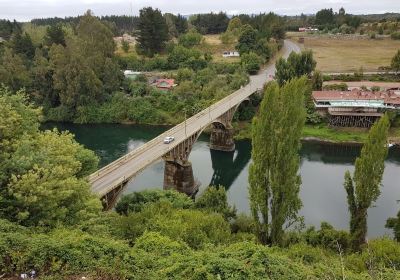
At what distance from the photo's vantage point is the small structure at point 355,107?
5681cm

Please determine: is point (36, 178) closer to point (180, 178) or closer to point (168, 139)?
point (168, 139)

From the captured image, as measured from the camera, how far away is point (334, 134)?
56.6 meters

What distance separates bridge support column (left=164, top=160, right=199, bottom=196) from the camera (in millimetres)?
39125

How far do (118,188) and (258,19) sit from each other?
328 feet

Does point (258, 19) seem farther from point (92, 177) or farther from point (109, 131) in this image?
point (92, 177)

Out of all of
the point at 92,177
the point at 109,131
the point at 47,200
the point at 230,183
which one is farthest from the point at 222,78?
the point at 47,200

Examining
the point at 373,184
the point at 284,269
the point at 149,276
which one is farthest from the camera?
the point at 373,184

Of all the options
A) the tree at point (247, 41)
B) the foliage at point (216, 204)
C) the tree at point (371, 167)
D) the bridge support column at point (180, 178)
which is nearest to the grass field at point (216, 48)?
the tree at point (247, 41)

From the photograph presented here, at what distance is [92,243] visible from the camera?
14.3m

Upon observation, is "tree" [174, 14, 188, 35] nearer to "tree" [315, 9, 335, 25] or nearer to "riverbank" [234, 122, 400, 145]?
"tree" [315, 9, 335, 25]

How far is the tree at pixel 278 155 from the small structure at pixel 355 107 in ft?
122

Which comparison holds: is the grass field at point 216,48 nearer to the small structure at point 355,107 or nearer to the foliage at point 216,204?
the small structure at point 355,107

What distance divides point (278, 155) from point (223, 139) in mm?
30527

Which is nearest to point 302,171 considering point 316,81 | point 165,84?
point 316,81
